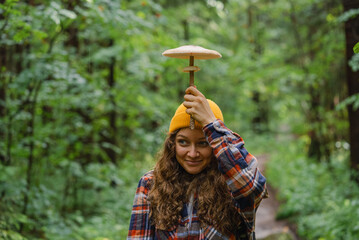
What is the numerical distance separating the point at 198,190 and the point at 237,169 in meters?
0.44

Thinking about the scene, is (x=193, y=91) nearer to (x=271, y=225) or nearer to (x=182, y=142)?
(x=182, y=142)

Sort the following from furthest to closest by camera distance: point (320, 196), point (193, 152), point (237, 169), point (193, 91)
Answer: point (320, 196) < point (193, 152) < point (193, 91) < point (237, 169)

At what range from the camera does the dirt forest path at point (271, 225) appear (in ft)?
20.2

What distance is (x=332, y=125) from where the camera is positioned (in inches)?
356

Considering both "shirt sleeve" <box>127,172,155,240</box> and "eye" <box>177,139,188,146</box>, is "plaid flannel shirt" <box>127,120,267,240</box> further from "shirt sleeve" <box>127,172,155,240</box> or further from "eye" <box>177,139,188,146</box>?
"eye" <box>177,139,188,146</box>

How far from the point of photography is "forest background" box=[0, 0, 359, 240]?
4406mm

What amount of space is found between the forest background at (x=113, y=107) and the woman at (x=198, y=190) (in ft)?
2.05

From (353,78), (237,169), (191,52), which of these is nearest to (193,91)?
(191,52)

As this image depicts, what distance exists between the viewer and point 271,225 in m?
7.20

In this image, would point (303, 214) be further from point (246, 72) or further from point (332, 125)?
point (246, 72)

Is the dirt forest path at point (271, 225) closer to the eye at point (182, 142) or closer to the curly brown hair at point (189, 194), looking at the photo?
the curly brown hair at point (189, 194)

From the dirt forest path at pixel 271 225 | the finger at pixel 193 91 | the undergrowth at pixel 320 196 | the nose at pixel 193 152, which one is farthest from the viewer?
the dirt forest path at pixel 271 225

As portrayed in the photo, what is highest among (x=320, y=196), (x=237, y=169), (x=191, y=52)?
(x=191, y=52)

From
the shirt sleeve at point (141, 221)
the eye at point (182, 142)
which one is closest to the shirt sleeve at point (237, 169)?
the eye at point (182, 142)
